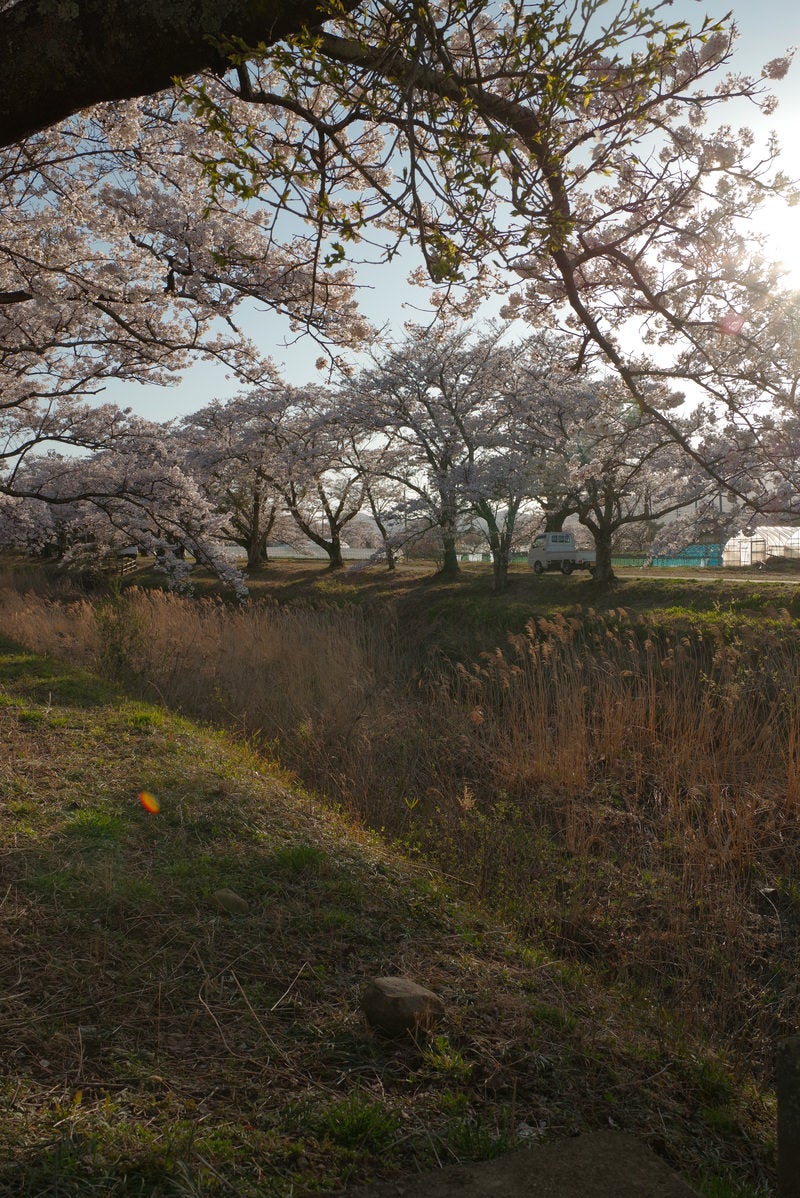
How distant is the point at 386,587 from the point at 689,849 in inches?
673

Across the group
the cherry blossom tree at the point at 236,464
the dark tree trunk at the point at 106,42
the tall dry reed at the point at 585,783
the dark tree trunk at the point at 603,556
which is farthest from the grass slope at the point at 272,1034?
the cherry blossom tree at the point at 236,464

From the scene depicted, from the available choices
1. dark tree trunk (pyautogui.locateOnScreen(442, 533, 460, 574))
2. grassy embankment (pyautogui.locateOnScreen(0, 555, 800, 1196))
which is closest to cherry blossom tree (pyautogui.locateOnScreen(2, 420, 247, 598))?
grassy embankment (pyautogui.locateOnScreen(0, 555, 800, 1196))

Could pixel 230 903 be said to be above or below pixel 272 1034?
above

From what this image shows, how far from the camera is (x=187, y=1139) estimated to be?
2.21 metres

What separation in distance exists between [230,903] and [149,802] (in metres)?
1.43

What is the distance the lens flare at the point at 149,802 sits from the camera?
15.7ft

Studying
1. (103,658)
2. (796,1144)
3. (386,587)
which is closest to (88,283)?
(103,658)

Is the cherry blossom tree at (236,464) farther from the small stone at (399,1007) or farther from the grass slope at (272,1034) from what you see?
the small stone at (399,1007)

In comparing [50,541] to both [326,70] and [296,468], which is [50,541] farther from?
[326,70]

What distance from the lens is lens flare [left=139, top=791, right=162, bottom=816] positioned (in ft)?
15.7

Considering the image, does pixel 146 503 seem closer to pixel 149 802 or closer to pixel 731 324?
pixel 149 802

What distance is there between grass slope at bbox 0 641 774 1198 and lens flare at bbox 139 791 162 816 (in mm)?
129

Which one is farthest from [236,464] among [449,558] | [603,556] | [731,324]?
[731,324]

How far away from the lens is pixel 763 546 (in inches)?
1398
